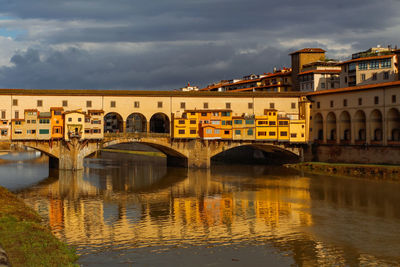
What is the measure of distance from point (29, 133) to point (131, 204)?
29708 millimetres

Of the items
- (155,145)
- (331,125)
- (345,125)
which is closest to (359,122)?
(345,125)

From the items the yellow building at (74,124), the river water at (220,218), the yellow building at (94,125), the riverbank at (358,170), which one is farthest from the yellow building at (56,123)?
the riverbank at (358,170)

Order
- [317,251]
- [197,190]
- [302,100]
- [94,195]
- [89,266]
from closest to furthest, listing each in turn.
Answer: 1. [89,266]
2. [317,251]
3. [94,195]
4. [197,190]
5. [302,100]

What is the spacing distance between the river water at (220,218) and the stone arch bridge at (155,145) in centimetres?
413

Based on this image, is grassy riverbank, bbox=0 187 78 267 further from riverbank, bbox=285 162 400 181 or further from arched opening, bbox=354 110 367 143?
arched opening, bbox=354 110 367 143

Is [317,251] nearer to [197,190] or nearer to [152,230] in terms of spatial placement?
[152,230]

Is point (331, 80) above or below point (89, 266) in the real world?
above

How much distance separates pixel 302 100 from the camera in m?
74.1

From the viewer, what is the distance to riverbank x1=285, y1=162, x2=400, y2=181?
183ft

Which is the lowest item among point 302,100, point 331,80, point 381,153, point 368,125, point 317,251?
point 317,251

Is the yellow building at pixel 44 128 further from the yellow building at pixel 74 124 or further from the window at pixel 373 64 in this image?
the window at pixel 373 64

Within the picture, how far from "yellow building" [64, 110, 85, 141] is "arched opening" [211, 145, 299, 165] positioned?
29.4 m

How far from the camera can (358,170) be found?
59.1 m

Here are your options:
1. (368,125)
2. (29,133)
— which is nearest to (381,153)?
(368,125)
